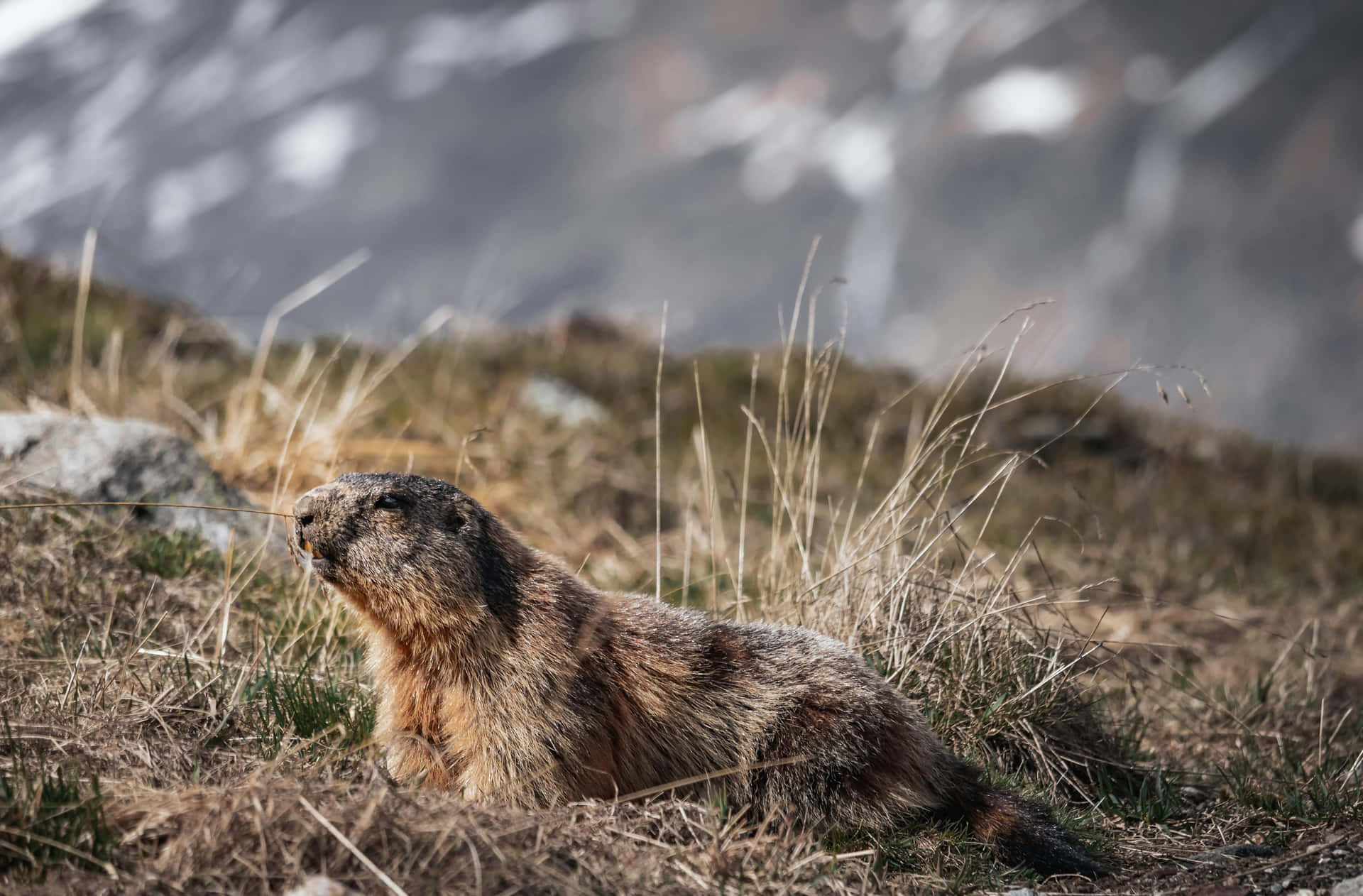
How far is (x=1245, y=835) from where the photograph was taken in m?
3.60

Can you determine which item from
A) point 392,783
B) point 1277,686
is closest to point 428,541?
point 392,783

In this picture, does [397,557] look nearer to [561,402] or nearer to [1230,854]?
[1230,854]

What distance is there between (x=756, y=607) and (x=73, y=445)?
3628 millimetres

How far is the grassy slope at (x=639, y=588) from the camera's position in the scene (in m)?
2.56

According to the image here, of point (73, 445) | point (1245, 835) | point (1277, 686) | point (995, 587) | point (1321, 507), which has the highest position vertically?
point (73, 445)

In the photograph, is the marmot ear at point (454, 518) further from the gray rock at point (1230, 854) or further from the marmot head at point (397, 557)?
the gray rock at point (1230, 854)

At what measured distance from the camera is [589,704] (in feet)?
10.7

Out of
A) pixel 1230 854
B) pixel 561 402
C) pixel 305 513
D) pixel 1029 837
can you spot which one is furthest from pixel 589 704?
pixel 561 402

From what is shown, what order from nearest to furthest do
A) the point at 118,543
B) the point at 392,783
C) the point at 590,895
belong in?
the point at 590,895, the point at 392,783, the point at 118,543

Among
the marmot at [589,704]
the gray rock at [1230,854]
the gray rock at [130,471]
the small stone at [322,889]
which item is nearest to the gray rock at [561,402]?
the gray rock at [130,471]

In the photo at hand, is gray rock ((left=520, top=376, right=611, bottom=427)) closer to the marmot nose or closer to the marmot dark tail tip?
the marmot nose

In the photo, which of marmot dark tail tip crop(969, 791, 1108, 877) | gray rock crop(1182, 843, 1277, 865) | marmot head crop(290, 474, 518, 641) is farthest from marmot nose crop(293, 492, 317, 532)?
gray rock crop(1182, 843, 1277, 865)

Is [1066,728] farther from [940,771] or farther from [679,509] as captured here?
[679,509]

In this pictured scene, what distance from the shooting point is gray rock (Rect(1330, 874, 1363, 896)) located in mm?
2752
